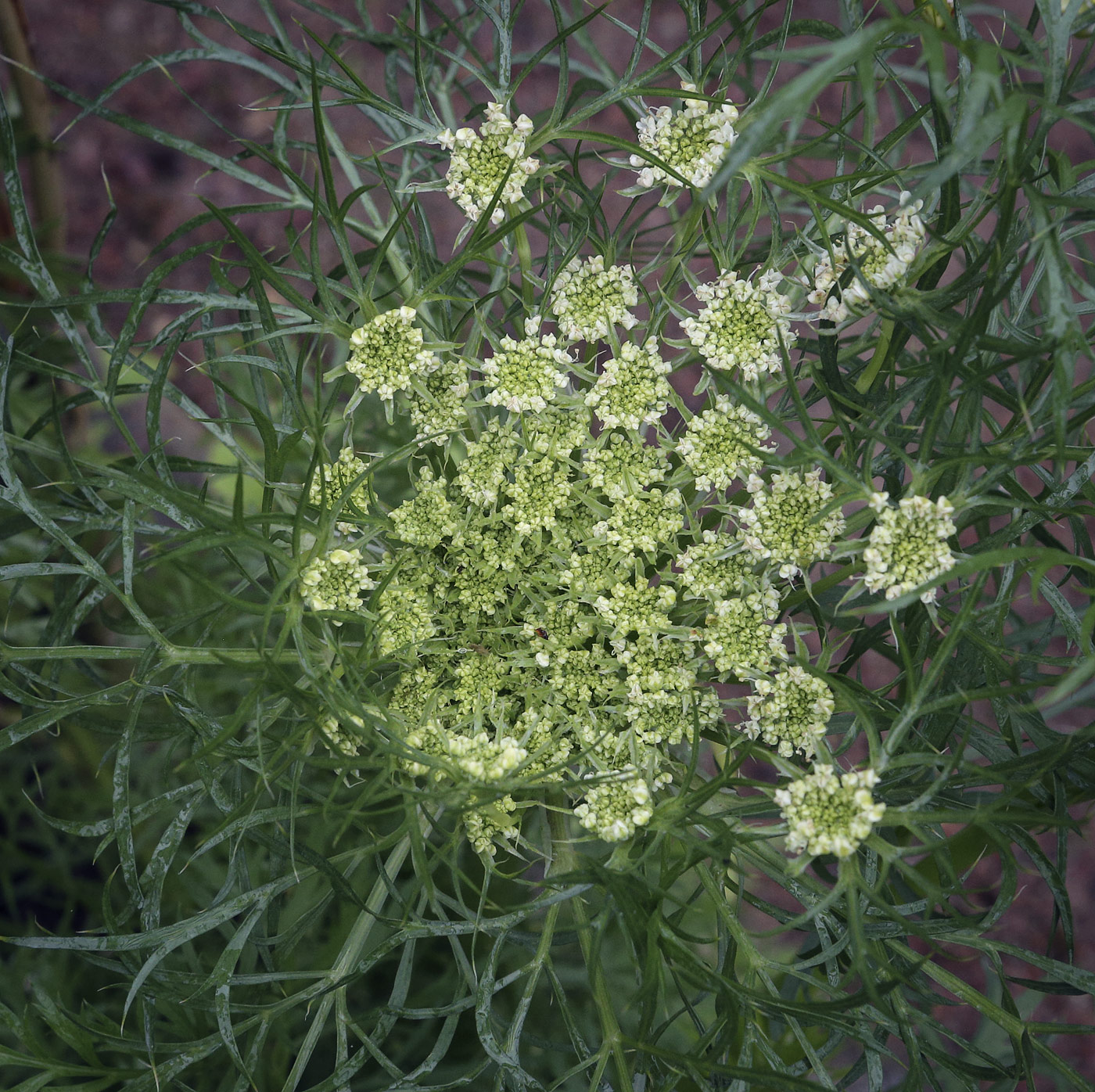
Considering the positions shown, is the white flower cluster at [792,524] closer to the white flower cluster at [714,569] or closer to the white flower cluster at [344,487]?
the white flower cluster at [714,569]

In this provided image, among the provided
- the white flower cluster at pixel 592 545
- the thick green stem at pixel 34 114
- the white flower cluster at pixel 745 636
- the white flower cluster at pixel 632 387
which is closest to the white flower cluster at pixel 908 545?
the white flower cluster at pixel 592 545

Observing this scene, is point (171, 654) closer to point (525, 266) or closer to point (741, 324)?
point (525, 266)

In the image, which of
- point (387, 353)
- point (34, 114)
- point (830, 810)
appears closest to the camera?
point (830, 810)

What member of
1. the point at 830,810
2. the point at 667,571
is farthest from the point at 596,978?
the point at 667,571

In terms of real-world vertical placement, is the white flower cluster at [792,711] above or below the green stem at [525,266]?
below

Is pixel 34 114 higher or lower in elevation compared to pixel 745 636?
higher
